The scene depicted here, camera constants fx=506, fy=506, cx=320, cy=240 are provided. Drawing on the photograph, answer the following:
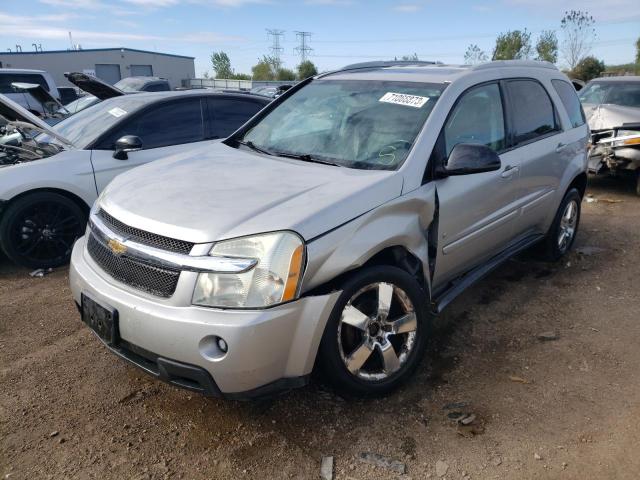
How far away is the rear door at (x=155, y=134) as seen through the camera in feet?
16.1

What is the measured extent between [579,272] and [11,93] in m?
10.9

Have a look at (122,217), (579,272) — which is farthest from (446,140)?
(579,272)

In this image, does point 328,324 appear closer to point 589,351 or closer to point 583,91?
point 589,351

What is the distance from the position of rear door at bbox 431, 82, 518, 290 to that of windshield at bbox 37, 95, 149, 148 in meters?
3.42

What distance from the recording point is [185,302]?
2246 millimetres

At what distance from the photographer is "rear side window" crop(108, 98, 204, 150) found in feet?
16.8

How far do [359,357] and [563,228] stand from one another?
3.25m

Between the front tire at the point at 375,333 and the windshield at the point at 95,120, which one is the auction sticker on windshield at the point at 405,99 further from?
the windshield at the point at 95,120

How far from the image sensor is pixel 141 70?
49406mm

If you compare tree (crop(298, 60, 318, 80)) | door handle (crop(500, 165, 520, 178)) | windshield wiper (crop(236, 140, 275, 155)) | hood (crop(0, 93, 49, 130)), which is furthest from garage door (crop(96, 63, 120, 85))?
door handle (crop(500, 165, 520, 178))

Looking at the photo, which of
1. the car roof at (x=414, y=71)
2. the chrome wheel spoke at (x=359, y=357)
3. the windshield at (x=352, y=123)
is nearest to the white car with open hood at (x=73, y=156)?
the windshield at (x=352, y=123)

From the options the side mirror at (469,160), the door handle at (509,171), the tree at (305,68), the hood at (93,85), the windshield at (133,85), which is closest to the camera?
the side mirror at (469,160)

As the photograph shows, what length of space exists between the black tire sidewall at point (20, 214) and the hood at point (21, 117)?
58 cm

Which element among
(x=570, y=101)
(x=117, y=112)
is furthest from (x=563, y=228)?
(x=117, y=112)
